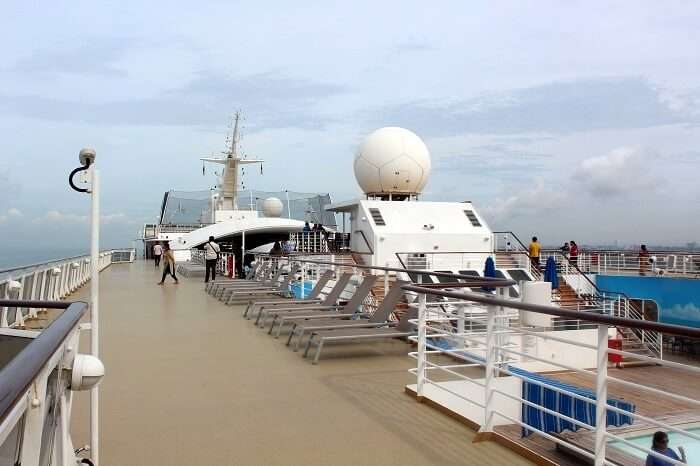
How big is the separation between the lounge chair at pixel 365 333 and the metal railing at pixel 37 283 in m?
2.65

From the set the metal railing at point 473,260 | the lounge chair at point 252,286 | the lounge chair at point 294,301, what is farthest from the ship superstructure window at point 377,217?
the lounge chair at point 294,301

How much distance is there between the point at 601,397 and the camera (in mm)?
2871

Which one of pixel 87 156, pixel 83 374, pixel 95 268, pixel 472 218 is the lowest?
pixel 83 374

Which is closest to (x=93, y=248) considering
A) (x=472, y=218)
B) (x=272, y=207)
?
(x=472, y=218)

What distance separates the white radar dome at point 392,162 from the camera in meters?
23.1

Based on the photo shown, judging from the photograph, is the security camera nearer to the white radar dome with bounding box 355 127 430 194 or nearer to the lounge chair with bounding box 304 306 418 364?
the lounge chair with bounding box 304 306 418 364

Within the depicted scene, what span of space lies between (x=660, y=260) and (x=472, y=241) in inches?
280

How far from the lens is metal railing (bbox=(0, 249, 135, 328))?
6.89 m

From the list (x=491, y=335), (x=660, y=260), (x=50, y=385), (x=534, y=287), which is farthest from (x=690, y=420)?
(x=660, y=260)

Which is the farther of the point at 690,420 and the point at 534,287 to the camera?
the point at 690,420

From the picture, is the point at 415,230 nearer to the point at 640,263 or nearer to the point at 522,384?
the point at 640,263

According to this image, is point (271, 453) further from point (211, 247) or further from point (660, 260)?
point (660, 260)

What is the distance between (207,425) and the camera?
155 inches

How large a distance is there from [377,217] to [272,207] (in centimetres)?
1867
